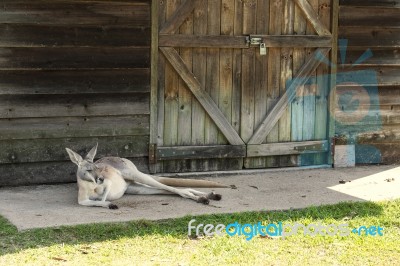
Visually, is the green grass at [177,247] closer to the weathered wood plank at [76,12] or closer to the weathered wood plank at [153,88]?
the weathered wood plank at [153,88]

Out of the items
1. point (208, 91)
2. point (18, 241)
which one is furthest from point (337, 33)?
point (18, 241)

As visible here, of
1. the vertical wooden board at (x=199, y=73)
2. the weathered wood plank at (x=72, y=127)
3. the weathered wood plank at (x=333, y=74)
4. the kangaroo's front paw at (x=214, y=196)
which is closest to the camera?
the kangaroo's front paw at (x=214, y=196)

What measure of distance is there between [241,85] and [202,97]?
1.93 feet

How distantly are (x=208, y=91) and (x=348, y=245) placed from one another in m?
3.53

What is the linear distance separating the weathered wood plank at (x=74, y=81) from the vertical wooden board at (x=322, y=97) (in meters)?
2.47

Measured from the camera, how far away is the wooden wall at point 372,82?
449 inches

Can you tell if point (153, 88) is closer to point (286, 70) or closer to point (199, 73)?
point (199, 73)

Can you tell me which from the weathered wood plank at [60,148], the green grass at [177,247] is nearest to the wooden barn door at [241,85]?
the weathered wood plank at [60,148]

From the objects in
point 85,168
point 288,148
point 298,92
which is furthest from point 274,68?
point 85,168

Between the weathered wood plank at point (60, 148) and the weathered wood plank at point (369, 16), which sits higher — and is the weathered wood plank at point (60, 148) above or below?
below

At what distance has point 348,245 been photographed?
7.73 meters

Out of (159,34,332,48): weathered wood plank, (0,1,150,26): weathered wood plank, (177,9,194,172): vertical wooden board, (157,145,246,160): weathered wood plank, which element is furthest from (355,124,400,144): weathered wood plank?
(0,1,150,26): weathered wood plank

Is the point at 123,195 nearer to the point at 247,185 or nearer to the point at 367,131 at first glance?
the point at 247,185

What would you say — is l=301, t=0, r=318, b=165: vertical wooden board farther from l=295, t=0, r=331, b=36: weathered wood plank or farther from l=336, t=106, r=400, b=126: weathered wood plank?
l=336, t=106, r=400, b=126: weathered wood plank
